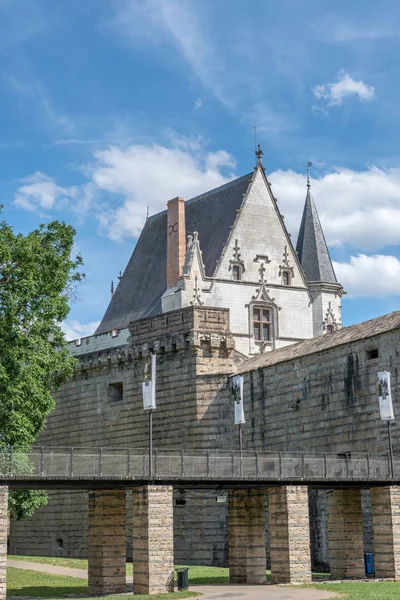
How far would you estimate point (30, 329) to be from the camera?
111 ft

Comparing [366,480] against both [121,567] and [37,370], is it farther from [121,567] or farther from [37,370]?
[37,370]

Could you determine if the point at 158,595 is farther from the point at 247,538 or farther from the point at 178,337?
the point at 178,337

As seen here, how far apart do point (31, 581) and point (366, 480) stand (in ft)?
40.5

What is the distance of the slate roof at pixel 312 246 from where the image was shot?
62.7 meters

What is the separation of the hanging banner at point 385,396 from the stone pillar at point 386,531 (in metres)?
2.81

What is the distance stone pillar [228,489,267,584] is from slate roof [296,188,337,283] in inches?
1275

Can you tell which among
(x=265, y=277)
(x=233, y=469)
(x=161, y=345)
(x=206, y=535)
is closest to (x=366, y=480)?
(x=233, y=469)

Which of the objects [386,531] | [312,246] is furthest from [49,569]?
[312,246]

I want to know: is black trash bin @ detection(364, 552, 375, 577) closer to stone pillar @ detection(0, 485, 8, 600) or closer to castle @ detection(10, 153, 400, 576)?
castle @ detection(10, 153, 400, 576)

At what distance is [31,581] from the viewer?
3306 centimetres

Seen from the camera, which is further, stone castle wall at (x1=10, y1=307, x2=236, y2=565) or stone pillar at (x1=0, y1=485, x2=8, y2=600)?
stone castle wall at (x1=10, y1=307, x2=236, y2=565)

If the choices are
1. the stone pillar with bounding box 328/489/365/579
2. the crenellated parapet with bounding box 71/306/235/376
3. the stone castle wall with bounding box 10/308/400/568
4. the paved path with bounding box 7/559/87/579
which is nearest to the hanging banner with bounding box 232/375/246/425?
the stone castle wall with bounding box 10/308/400/568

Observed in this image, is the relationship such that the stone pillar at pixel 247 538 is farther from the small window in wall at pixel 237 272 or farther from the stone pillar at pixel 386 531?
the small window in wall at pixel 237 272

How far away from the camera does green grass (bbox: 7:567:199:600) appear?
25.9 metres
